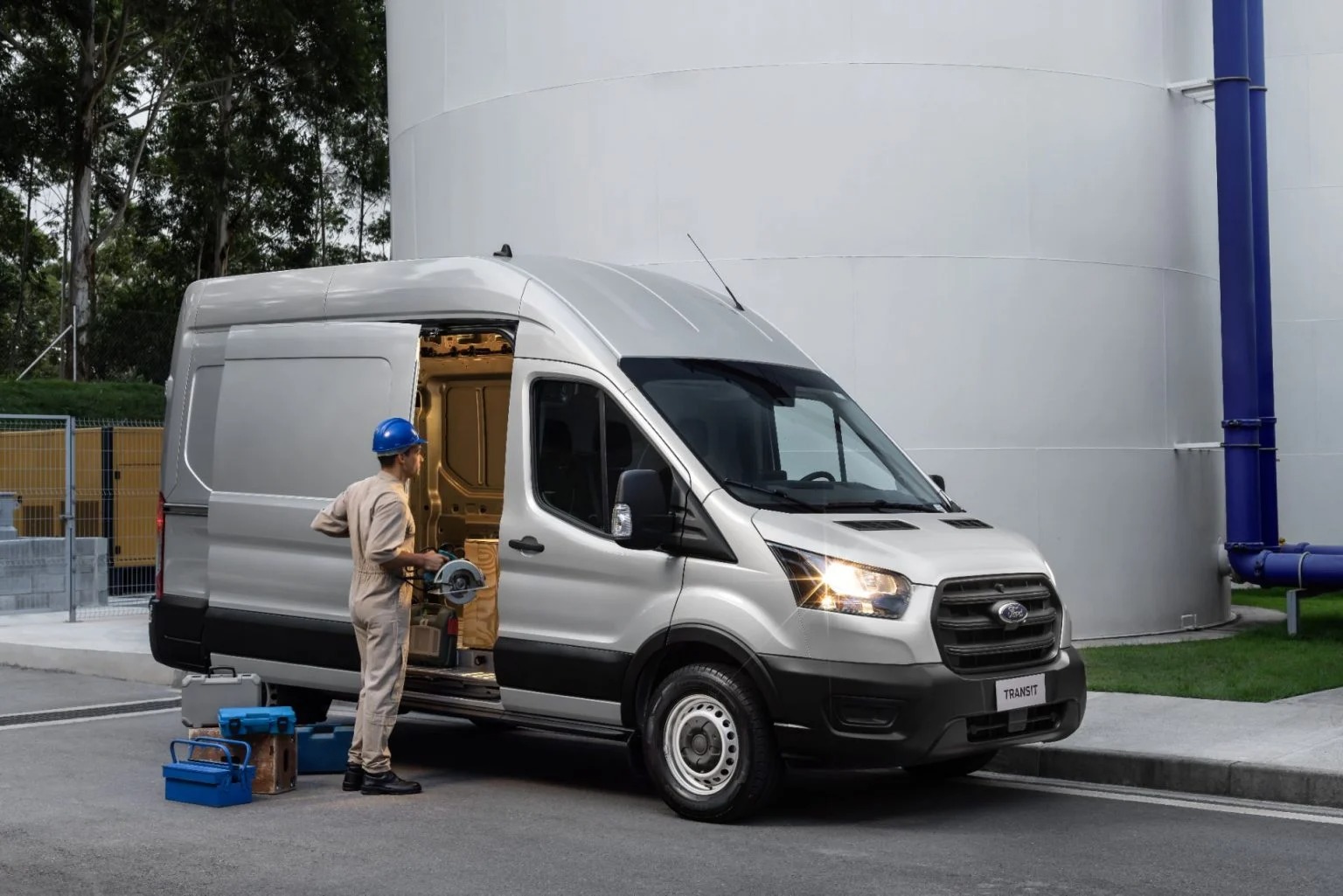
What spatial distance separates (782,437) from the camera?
873 cm

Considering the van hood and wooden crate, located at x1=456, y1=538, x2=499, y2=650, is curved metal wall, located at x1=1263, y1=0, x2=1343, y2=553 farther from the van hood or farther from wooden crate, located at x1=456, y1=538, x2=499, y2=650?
wooden crate, located at x1=456, y1=538, x2=499, y2=650

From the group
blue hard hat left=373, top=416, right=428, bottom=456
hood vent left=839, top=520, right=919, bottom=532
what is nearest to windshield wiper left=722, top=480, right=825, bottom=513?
hood vent left=839, top=520, right=919, bottom=532

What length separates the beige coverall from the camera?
8523 millimetres

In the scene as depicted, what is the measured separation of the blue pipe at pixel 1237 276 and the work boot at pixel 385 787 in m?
9.48

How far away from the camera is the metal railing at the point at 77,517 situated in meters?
18.4

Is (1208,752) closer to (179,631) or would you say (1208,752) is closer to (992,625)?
(992,625)

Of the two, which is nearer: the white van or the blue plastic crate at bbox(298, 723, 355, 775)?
the white van

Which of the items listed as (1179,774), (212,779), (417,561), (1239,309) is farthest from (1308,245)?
(212,779)

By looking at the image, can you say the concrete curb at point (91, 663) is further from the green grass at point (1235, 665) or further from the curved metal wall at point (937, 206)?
the green grass at point (1235, 665)

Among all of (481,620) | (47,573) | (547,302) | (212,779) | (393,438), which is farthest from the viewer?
(47,573)

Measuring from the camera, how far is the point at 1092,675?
12414 mm

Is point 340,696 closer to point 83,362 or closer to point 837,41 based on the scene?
point 837,41

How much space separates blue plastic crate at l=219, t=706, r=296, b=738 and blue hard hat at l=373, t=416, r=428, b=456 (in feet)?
4.57

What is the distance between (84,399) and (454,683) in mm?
19891
